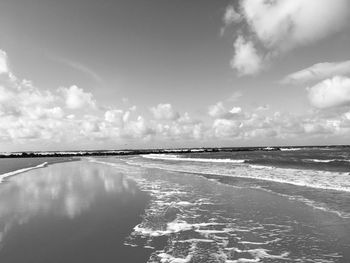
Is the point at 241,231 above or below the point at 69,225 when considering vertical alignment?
below


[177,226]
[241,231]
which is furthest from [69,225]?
[241,231]

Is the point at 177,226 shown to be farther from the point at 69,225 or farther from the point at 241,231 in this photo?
the point at 69,225

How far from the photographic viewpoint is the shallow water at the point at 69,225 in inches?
313

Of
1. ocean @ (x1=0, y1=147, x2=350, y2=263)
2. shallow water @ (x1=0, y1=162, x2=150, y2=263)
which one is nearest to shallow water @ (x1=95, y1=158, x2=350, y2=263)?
ocean @ (x1=0, y1=147, x2=350, y2=263)

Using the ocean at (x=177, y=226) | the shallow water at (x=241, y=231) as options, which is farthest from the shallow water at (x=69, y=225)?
the shallow water at (x=241, y=231)

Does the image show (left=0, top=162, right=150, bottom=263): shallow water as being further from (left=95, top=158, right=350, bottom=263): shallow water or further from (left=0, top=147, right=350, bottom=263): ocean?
(left=95, top=158, right=350, bottom=263): shallow water

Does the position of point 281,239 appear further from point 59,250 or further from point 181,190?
point 181,190

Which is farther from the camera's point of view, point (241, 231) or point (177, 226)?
point (177, 226)

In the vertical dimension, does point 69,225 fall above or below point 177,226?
above

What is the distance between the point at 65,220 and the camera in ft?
38.1

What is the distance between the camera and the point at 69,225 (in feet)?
35.7

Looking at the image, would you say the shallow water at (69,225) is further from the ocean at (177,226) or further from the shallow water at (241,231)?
the shallow water at (241,231)

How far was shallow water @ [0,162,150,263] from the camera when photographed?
313 inches

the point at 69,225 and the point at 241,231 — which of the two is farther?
the point at 69,225
